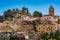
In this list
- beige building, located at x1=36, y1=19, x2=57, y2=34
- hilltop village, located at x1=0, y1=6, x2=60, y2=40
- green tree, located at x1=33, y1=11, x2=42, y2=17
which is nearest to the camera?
hilltop village, located at x1=0, y1=6, x2=60, y2=40

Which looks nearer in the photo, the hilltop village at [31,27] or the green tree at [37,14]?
the hilltop village at [31,27]

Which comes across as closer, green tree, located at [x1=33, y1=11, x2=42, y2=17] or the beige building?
the beige building

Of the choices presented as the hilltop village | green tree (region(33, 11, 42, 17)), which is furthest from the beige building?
green tree (region(33, 11, 42, 17))

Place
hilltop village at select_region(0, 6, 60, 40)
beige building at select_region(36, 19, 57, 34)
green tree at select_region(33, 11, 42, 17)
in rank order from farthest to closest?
green tree at select_region(33, 11, 42, 17)
beige building at select_region(36, 19, 57, 34)
hilltop village at select_region(0, 6, 60, 40)

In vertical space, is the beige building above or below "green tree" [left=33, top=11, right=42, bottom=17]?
below

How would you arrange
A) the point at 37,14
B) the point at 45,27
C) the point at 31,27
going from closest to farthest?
the point at 45,27
the point at 31,27
the point at 37,14

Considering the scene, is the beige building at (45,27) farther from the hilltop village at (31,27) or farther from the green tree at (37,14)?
the green tree at (37,14)

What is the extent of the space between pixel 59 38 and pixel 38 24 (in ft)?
52.4

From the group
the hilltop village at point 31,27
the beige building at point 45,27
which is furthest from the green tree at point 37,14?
the beige building at point 45,27

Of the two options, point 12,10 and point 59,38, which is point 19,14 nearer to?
point 12,10

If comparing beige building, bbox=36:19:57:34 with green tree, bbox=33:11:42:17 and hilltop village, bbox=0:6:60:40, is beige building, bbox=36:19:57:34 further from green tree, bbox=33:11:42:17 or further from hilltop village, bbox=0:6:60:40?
green tree, bbox=33:11:42:17

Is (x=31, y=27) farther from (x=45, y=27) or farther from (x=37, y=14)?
(x=37, y=14)

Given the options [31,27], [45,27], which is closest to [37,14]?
[31,27]

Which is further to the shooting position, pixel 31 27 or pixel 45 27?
pixel 31 27
